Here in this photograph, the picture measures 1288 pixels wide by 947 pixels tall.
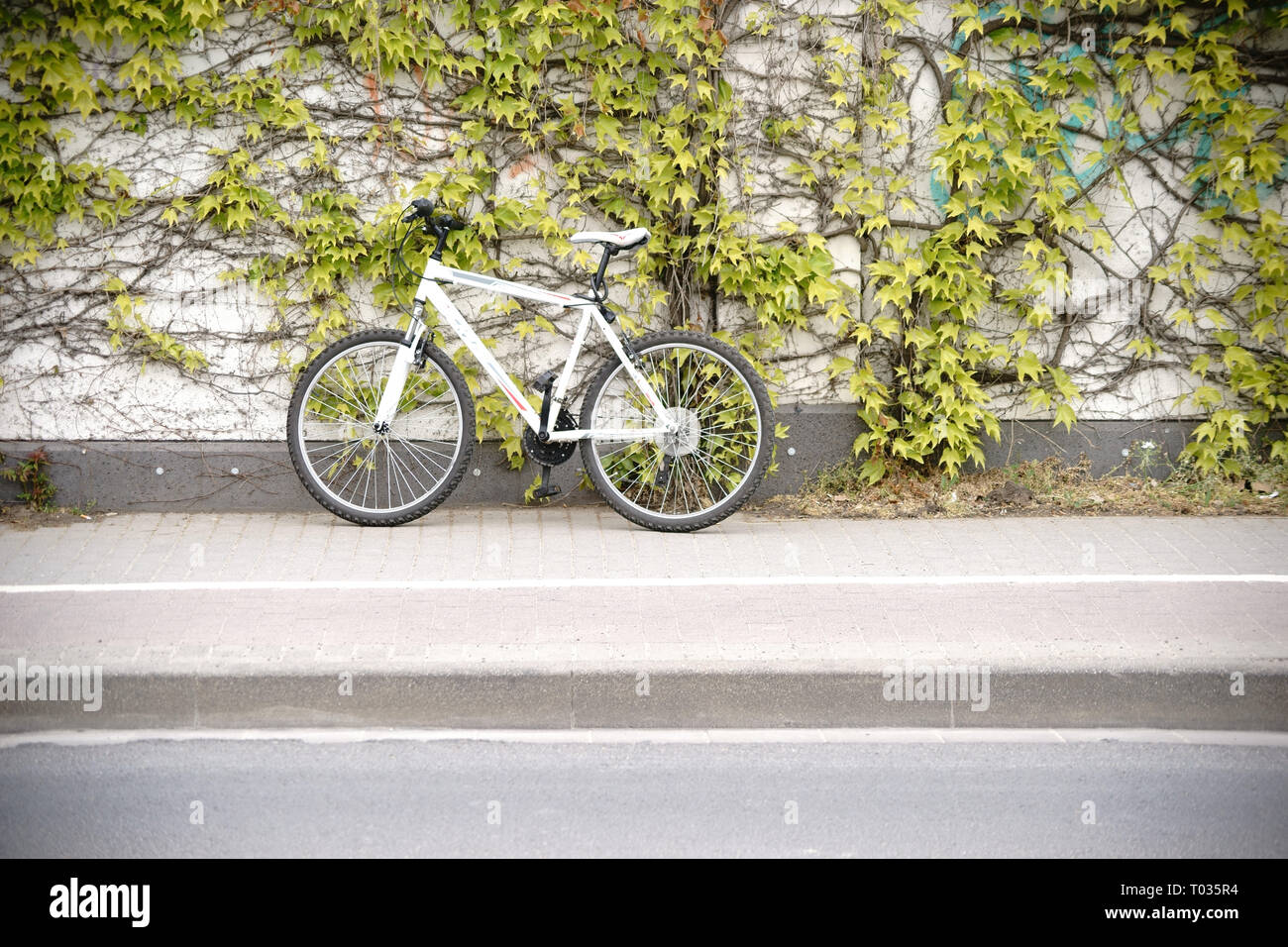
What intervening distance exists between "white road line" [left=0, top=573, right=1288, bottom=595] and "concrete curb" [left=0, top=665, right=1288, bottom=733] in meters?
1.02

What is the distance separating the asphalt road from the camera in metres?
3.72

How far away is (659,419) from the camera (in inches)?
266

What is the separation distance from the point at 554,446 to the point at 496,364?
536mm

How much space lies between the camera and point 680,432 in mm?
6781

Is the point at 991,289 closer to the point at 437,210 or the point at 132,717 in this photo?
the point at 437,210

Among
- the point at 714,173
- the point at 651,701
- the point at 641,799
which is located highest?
the point at 714,173

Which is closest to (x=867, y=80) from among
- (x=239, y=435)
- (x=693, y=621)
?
(x=693, y=621)

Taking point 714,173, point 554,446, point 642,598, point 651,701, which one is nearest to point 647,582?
point 642,598

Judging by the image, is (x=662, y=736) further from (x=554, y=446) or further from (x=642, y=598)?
(x=554, y=446)

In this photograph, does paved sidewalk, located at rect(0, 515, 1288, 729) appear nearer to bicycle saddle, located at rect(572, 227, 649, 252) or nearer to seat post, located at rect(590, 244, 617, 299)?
seat post, located at rect(590, 244, 617, 299)

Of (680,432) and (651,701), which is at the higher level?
(680,432)

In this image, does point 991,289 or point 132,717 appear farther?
point 991,289

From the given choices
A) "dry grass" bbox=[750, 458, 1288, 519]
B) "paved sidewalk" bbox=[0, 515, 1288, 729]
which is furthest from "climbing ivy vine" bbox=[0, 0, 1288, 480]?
"paved sidewalk" bbox=[0, 515, 1288, 729]

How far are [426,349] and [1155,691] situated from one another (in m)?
3.87
